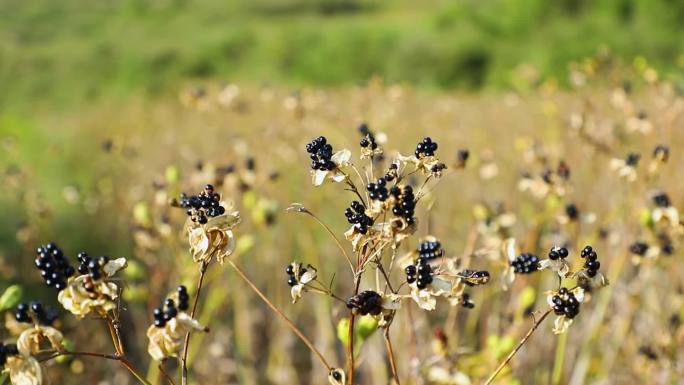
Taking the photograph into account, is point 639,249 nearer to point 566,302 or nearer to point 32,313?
point 566,302

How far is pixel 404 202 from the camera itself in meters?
1.04

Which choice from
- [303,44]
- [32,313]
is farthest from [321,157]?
[303,44]

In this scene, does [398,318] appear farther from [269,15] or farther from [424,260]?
[269,15]

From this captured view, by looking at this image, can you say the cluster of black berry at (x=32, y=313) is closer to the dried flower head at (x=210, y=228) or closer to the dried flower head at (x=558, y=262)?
A: the dried flower head at (x=210, y=228)

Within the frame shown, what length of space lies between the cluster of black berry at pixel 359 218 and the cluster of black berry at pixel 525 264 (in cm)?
30

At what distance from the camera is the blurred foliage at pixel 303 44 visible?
11594mm

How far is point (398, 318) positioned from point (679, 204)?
1292 mm

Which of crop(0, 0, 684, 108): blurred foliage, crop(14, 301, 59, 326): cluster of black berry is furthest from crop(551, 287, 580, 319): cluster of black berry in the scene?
crop(0, 0, 684, 108): blurred foliage

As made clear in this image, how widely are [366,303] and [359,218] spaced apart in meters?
0.13

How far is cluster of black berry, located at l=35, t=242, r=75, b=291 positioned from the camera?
0.94 meters

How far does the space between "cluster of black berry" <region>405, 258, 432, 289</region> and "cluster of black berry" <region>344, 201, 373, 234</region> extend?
90 millimetres

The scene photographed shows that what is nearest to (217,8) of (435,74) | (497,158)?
(435,74)

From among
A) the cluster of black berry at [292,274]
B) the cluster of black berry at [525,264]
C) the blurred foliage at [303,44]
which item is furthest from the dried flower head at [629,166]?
the blurred foliage at [303,44]

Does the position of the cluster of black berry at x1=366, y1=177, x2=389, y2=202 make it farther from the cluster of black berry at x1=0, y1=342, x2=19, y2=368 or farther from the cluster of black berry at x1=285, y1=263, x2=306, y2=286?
the cluster of black berry at x1=0, y1=342, x2=19, y2=368
